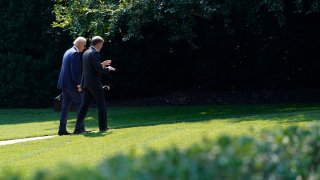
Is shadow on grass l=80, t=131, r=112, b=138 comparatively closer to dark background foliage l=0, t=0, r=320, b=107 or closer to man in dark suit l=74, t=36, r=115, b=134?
man in dark suit l=74, t=36, r=115, b=134

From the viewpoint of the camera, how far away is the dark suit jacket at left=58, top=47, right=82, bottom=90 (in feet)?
42.7

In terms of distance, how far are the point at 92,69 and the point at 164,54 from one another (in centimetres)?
1063

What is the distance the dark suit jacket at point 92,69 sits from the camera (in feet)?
41.0

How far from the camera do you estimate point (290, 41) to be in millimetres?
22062

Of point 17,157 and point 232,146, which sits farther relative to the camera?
point 17,157

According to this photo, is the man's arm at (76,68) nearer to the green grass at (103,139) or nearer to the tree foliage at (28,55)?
the green grass at (103,139)

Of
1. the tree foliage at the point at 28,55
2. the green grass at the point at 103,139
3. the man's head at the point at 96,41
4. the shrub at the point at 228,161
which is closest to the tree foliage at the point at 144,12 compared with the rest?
the green grass at the point at 103,139

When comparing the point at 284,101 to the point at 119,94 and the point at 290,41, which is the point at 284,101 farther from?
the point at 119,94

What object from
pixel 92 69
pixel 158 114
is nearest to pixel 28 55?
pixel 158 114

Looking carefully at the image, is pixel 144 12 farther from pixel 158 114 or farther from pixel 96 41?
pixel 96 41

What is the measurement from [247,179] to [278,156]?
23.9 inches

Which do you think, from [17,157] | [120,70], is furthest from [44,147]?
[120,70]

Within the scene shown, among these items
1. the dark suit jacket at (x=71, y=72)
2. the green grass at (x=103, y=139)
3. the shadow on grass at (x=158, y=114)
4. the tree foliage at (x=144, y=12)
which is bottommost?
the green grass at (x=103, y=139)

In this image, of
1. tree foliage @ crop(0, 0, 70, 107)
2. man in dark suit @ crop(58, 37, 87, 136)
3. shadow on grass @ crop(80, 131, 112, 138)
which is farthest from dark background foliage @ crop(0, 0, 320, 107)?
shadow on grass @ crop(80, 131, 112, 138)
